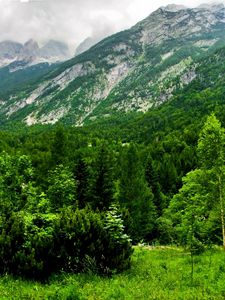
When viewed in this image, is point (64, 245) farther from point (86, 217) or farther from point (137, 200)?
point (137, 200)

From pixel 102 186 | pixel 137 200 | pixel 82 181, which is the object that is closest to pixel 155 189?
pixel 137 200

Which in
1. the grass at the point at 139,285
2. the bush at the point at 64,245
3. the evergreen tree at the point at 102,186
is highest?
the evergreen tree at the point at 102,186

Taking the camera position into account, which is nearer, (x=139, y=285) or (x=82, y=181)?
(x=139, y=285)

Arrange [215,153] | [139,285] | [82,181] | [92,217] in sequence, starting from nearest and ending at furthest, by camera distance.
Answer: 1. [139,285]
2. [92,217]
3. [215,153]
4. [82,181]

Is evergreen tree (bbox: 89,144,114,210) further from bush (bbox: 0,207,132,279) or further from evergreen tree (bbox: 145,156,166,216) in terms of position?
evergreen tree (bbox: 145,156,166,216)

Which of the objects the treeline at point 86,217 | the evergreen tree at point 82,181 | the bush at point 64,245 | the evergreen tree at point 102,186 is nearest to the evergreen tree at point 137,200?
the treeline at point 86,217

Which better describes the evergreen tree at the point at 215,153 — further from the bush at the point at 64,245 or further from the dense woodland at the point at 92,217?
the bush at the point at 64,245

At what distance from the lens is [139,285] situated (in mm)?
19203

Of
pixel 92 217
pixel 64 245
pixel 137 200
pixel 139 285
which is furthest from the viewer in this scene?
pixel 137 200

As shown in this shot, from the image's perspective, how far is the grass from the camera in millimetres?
16828

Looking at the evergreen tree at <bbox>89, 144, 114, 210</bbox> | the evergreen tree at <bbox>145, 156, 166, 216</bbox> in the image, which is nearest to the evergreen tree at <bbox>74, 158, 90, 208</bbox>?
the evergreen tree at <bbox>89, 144, 114, 210</bbox>

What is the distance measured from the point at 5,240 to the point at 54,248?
96.2 inches

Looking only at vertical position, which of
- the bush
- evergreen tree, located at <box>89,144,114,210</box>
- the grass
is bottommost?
the grass

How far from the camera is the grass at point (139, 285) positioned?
55.2 ft
